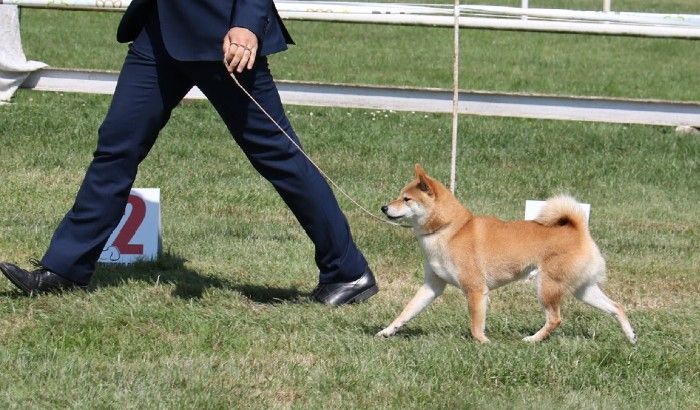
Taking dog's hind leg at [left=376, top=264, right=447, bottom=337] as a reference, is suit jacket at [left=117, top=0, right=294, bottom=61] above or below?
above

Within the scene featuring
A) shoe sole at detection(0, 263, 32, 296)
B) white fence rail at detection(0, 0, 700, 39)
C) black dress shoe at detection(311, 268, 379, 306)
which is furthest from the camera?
white fence rail at detection(0, 0, 700, 39)

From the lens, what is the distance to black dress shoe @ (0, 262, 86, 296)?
5.71 m

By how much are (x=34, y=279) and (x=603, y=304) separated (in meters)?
2.40

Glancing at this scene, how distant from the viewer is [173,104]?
570 centimetres

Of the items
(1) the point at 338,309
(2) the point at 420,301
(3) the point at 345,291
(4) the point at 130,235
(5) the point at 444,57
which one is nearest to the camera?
(2) the point at 420,301

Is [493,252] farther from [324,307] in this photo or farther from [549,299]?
[324,307]

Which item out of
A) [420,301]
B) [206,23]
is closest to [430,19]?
[206,23]

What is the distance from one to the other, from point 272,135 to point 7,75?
5756 millimetres

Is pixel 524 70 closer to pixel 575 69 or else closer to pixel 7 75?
pixel 575 69

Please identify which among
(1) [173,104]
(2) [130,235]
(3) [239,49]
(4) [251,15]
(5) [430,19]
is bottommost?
(2) [130,235]

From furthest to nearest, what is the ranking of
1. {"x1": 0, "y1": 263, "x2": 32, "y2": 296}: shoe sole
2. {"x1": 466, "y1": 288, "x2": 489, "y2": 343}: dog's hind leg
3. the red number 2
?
the red number 2, {"x1": 0, "y1": 263, "x2": 32, "y2": 296}: shoe sole, {"x1": 466, "y1": 288, "x2": 489, "y2": 343}: dog's hind leg

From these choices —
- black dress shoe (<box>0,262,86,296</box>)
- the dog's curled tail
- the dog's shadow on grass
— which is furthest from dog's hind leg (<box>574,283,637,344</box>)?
black dress shoe (<box>0,262,86,296</box>)

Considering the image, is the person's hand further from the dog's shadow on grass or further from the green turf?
the green turf

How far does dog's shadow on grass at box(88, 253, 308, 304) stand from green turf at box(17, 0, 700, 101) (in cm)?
776
